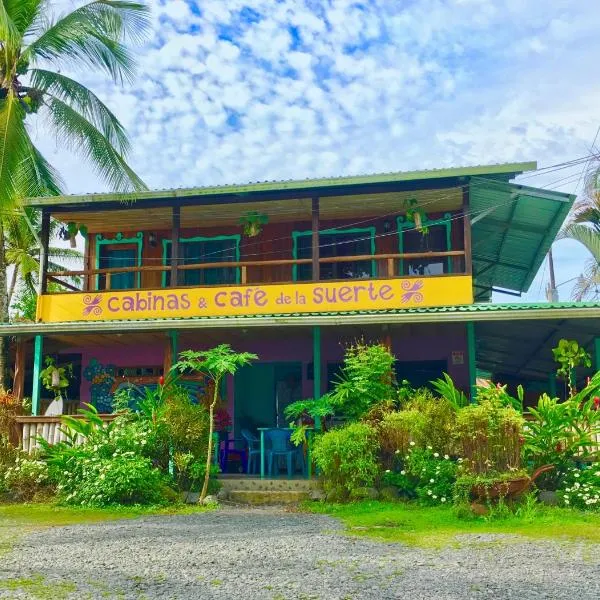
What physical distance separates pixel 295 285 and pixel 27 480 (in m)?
5.80

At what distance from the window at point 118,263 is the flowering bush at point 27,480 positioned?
574cm

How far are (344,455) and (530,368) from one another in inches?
390

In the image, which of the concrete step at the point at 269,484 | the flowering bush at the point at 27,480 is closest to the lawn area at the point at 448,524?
the concrete step at the point at 269,484

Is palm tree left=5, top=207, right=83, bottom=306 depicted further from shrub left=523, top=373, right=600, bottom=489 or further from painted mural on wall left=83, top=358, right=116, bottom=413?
shrub left=523, top=373, right=600, bottom=489

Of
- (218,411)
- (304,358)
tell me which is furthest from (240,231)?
(218,411)

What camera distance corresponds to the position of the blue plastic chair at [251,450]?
13891 millimetres

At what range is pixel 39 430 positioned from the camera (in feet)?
42.8

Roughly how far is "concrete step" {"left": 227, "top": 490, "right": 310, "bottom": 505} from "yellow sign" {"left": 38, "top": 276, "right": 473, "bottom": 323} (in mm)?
3579

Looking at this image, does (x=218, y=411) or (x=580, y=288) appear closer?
(x=218, y=411)

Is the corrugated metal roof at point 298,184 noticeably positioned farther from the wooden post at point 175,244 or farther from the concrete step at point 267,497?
the concrete step at point 267,497

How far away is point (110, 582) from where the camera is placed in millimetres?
6461

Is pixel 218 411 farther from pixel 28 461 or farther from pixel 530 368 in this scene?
pixel 530 368

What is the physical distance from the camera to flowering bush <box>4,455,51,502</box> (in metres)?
12.1

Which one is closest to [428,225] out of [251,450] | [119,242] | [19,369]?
[251,450]
